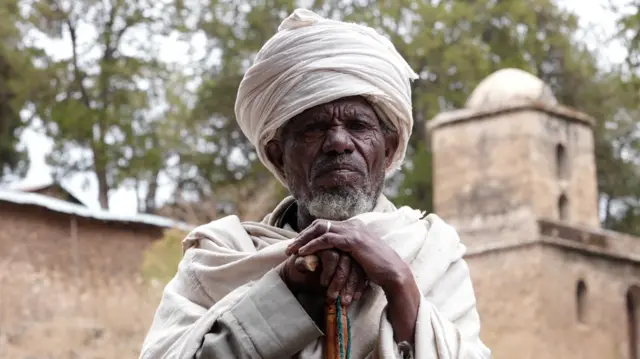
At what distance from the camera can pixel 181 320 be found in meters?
3.12

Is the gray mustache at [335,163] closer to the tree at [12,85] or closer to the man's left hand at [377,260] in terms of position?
the man's left hand at [377,260]

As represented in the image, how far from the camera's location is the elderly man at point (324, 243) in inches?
116

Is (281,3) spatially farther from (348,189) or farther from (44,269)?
(348,189)

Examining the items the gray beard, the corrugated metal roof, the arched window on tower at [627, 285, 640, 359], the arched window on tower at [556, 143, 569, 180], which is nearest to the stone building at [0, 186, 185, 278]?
the corrugated metal roof

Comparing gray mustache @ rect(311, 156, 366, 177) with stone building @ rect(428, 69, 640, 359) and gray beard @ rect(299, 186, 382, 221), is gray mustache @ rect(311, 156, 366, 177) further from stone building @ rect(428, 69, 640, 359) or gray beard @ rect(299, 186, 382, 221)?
stone building @ rect(428, 69, 640, 359)

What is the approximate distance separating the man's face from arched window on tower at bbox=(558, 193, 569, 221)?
22919mm

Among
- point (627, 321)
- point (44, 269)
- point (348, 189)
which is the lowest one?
point (627, 321)

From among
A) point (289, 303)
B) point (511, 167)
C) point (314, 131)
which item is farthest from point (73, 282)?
point (289, 303)

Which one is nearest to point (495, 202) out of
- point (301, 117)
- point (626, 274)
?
point (626, 274)

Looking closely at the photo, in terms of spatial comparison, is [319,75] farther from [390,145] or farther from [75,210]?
[75,210]

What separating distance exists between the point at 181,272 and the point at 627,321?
2280 cm

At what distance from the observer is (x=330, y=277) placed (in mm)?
2939

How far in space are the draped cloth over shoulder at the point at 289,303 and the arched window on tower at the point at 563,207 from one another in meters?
22.9

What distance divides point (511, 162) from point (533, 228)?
1476mm
